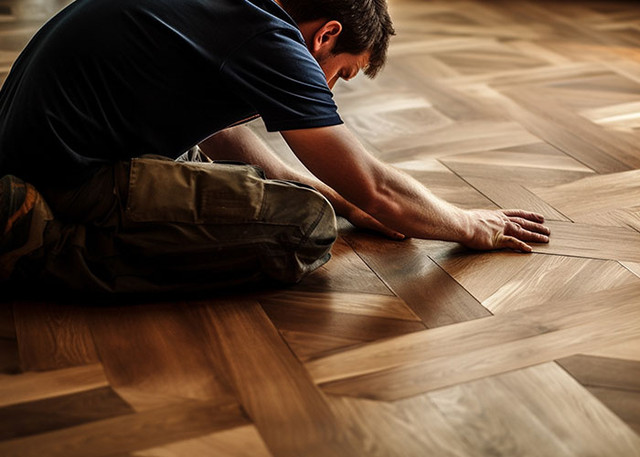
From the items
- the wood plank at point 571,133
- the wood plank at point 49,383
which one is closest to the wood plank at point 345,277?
the wood plank at point 49,383

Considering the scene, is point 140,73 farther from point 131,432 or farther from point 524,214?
point 524,214

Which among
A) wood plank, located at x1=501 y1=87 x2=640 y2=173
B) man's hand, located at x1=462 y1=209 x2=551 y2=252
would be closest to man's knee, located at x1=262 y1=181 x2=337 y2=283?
man's hand, located at x1=462 y1=209 x2=551 y2=252

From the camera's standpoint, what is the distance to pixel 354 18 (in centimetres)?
121

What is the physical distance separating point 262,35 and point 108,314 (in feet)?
1.38

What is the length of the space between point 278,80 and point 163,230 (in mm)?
251

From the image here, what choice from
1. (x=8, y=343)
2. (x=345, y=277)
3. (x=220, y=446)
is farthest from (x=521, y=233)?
(x=8, y=343)

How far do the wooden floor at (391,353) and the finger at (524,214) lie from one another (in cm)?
4

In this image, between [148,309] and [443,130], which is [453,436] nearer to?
[148,309]

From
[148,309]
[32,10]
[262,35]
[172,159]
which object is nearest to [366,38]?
[262,35]

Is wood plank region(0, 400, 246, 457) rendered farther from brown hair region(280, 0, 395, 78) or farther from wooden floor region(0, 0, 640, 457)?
brown hair region(280, 0, 395, 78)

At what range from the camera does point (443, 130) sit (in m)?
1.85

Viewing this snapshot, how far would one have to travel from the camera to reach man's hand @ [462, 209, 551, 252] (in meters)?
1.33

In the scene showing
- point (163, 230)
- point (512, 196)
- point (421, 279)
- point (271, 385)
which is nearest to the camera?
point (271, 385)

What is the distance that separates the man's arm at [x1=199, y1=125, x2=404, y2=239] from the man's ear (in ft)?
0.86
